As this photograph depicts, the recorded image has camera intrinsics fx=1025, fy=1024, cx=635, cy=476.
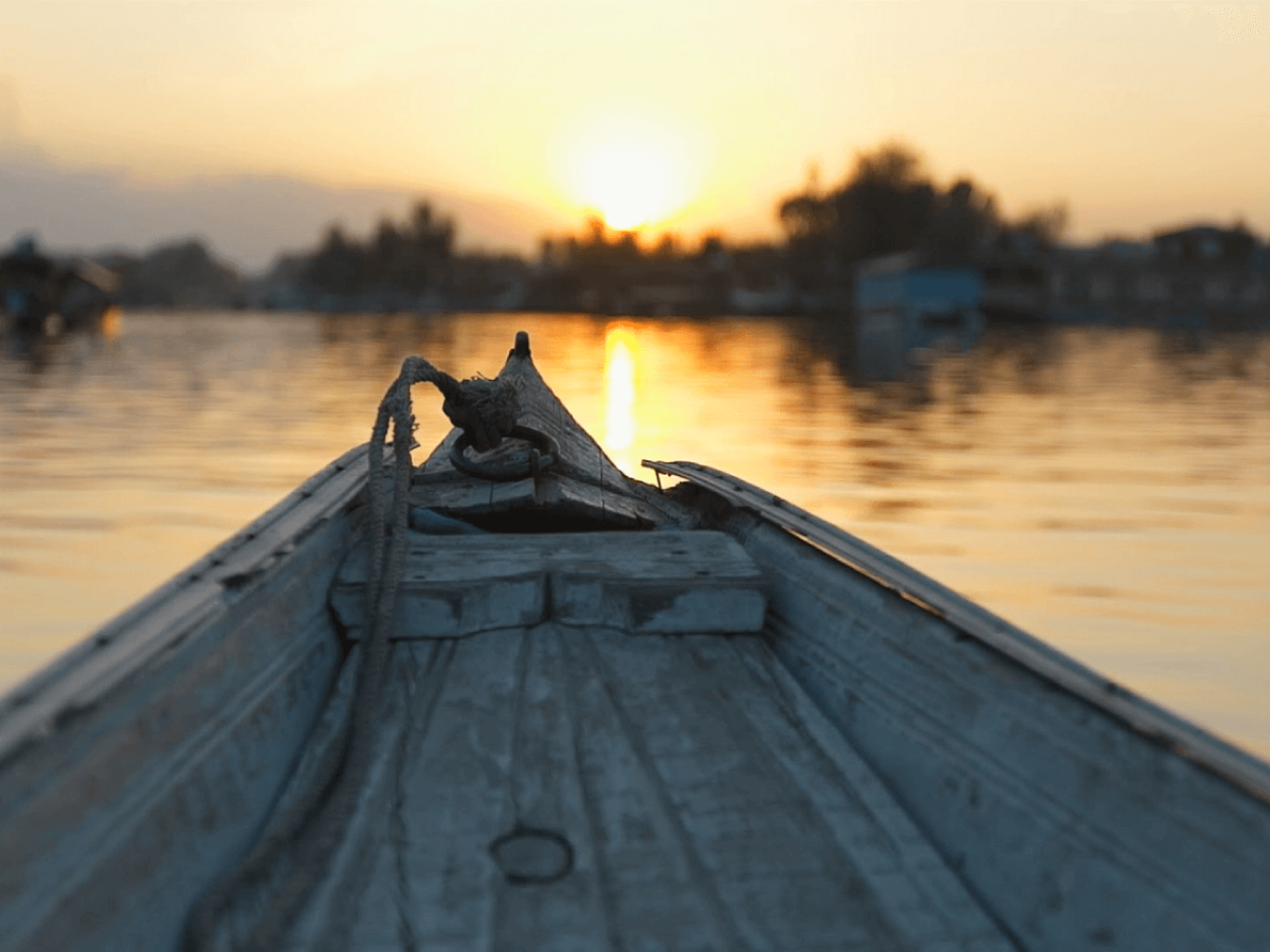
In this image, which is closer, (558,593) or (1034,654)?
(1034,654)

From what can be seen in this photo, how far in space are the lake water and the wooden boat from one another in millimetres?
2703

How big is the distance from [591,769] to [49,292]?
155 feet

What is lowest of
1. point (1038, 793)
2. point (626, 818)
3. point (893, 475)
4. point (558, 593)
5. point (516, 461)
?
point (893, 475)

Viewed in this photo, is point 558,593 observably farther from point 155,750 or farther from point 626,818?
point 155,750

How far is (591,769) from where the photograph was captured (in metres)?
2.07

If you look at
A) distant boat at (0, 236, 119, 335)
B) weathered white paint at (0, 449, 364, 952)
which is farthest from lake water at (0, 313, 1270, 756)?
distant boat at (0, 236, 119, 335)

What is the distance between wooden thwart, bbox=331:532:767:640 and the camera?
2.57 m

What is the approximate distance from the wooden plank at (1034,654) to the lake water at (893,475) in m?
2.41

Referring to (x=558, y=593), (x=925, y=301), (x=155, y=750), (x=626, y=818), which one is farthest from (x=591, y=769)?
(x=925, y=301)

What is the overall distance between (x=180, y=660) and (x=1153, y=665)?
4.55 m

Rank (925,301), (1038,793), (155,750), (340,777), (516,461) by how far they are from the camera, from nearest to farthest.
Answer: (155,750) → (1038,793) → (340,777) → (516,461) → (925,301)

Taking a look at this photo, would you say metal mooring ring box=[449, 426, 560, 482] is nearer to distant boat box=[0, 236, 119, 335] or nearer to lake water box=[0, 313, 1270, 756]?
lake water box=[0, 313, 1270, 756]

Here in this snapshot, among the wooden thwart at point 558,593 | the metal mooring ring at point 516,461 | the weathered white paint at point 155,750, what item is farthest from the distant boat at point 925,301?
the weathered white paint at point 155,750

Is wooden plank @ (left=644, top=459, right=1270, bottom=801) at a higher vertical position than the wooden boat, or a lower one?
higher
